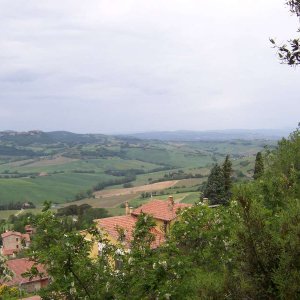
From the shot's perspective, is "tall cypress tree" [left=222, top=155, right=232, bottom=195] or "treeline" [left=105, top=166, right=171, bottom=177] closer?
"tall cypress tree" [left=222, top=155, right=232, bottom=195]

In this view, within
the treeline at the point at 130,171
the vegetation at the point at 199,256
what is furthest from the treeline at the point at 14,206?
the vegetation at the point at 199,256

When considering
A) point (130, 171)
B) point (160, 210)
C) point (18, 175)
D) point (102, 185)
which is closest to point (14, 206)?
point (102, 185)

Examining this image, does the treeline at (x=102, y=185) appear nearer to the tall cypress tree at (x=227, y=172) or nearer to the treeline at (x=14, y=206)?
the treeline at (x=14, y=206)

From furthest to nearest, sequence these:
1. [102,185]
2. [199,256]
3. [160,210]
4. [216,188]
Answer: [102,185]
[216,188]
[160,210]
[199,256]

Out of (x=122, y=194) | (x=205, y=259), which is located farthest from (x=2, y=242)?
(x=205, y=259)

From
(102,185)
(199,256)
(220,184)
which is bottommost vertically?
(102,185)

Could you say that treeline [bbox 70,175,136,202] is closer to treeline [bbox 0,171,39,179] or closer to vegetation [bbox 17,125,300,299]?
treeline [bbox 0,171,39,179]

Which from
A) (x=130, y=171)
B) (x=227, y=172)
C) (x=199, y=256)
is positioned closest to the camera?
(x=199, y=256)

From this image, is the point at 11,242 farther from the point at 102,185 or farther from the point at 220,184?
the point at 102,185

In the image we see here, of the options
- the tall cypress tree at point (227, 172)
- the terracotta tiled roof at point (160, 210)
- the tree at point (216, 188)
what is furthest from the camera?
the tree at point (216, 188)

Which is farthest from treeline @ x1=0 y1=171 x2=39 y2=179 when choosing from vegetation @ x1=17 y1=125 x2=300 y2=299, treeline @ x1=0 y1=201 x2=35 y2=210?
vegetation @ x1=17 y1=125 x2=300 y2=299

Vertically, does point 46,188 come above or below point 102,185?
above

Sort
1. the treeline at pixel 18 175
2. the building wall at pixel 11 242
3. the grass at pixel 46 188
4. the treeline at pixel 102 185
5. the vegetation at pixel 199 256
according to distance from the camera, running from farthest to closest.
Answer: the treeline at pixel 18 175, the treeline at pixel 102 185, the grass at pixel 46 188, the building wall at pixel 11 242, the vegetation at pixel 199 256

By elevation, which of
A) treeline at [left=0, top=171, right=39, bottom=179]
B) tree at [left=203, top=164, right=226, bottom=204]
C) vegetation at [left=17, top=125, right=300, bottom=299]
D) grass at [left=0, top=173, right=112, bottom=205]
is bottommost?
grass at [left=0, top=173, right=112, bottom=205]
